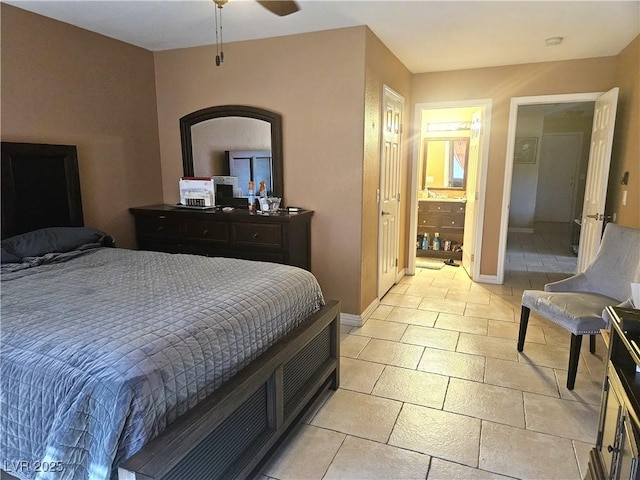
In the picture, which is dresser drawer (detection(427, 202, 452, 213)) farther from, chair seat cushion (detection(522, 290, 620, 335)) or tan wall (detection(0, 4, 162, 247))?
tan wall (detection(0, 4, 162, 247))

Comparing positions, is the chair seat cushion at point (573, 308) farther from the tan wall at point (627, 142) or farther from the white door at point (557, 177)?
the white door at point (557, 177)

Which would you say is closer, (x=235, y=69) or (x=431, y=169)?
(x=235, y=69)

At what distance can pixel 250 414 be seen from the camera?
1711 mm

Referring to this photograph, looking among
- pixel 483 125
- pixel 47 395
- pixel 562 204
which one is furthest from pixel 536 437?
pixel 562 204

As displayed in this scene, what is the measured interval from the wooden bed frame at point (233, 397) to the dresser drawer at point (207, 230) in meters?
1.04

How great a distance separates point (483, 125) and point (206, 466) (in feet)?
14.6

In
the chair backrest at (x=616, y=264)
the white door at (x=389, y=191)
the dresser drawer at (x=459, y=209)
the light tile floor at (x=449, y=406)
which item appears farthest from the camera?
the dresser drawer at (x=459, y=209)

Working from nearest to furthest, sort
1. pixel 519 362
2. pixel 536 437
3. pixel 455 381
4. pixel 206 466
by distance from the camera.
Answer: pixel 206 466 < pixel 536 437 < pixel 455 381 < pixel 519 362

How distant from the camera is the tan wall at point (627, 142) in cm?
333

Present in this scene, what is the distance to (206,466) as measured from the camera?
146 centimetres

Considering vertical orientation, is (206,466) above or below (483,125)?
below

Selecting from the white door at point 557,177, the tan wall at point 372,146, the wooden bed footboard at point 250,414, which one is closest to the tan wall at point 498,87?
the tan wall at point 372,146

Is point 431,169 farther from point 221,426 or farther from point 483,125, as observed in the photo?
point 221,426

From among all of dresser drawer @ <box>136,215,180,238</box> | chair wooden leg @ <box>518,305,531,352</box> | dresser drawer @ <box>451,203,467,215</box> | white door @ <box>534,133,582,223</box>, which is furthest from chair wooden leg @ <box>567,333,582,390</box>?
white door @ <box>534,133,582,223</box>
